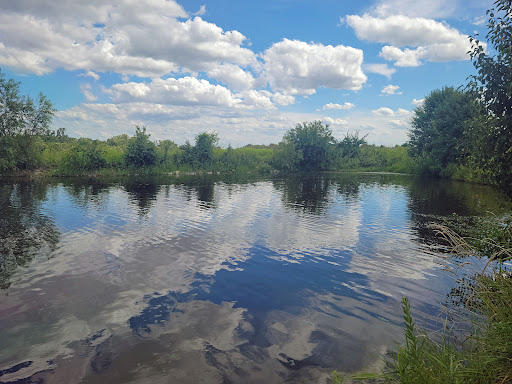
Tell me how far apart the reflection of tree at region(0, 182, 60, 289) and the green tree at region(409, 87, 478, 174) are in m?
55.8

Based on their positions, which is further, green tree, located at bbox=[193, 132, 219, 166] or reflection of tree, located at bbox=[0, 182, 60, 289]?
green tree, located at bbox=[193, 132, 219, 166]

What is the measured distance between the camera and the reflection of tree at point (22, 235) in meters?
13.5

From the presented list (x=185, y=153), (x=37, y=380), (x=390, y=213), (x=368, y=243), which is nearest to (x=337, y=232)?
(x=368, y=243)

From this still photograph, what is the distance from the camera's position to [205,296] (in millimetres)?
10664

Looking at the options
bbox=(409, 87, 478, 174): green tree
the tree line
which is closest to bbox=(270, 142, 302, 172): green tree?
the tree line

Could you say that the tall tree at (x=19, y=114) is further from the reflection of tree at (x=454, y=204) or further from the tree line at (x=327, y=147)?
the reflection of tree at (x=454, y=204)

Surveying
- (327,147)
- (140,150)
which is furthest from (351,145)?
(140,150)

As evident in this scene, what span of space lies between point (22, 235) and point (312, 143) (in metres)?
82.6

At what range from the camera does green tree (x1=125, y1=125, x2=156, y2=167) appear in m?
71.1

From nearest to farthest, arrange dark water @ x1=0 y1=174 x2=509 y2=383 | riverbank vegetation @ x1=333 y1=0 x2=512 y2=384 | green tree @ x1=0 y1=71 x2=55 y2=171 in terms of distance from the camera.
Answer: riverbank vegetation @ x1=333 y1=0 x2=512 y2=384 → dark water @ x1=0 y1=174 x2=509 y2=383 → green tree @ x1=0 y1=71 x2=55 y2=171

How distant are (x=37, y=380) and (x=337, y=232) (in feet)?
51.3

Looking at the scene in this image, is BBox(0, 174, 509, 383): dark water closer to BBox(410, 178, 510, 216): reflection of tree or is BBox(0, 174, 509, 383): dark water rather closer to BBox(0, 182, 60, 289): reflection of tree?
BBox(0, 182, 60, 289): reflection of tree

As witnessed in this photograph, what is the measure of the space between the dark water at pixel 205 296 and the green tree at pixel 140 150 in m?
50.6

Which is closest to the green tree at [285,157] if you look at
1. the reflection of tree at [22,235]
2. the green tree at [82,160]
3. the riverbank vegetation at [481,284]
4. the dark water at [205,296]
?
the green tree at [82,160]
